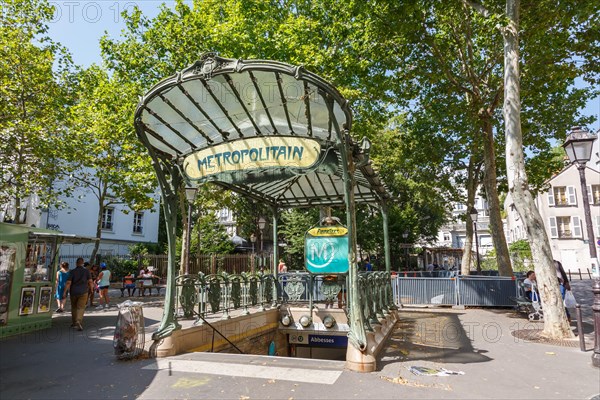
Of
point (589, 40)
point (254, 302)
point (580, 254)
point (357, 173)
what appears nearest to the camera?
point (357, 173)

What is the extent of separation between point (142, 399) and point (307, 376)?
2171mm

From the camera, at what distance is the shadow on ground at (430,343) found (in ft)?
21.5

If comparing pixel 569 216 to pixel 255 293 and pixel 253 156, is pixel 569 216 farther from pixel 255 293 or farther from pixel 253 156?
pixel 253 156

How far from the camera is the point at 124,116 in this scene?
15117 millimetres

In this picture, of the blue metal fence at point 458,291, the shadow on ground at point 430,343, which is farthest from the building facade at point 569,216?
the shadow on ground at point 430,343

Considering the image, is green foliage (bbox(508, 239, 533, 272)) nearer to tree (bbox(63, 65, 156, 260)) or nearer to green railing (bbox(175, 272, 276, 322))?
green railing (bbox(175, 272, 276, 322))

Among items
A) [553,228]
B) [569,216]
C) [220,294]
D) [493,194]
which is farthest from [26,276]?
[569,216]

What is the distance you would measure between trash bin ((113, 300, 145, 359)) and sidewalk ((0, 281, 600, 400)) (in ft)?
0.74

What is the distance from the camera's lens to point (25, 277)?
915cm

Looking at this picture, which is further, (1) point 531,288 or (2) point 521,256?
(2) point 521,256

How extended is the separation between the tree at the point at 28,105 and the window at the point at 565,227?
42124 millimetres

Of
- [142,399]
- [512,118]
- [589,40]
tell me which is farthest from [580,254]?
[142,399]

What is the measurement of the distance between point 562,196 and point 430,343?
3947cm

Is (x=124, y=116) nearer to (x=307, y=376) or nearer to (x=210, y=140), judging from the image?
(x=210, y=140)
